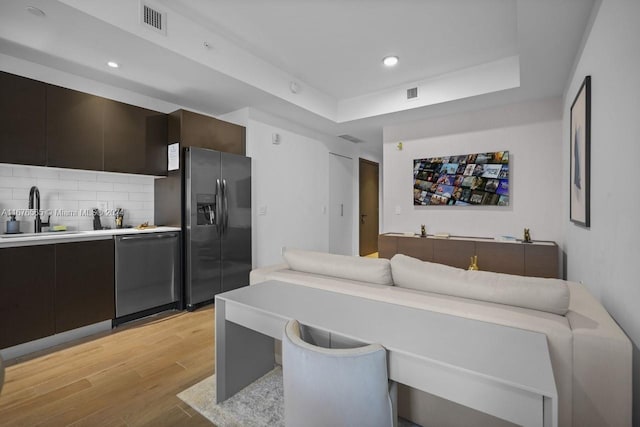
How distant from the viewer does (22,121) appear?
2506 millimetres

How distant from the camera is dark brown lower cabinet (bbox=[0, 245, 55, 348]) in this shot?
2.24 meters

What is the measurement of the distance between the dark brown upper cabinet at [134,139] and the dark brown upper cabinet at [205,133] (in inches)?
6.3

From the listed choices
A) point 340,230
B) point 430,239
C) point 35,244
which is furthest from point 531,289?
point 340,230

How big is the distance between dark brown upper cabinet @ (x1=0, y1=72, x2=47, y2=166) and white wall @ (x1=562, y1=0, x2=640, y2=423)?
402cm

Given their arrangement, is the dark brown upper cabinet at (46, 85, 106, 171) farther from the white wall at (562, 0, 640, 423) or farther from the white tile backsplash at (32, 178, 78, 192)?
the white wall at (562, 0, 640, 423)

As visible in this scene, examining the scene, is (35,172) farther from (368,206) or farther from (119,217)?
(368,206)

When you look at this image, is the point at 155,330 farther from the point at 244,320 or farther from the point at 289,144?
the point at 289,144

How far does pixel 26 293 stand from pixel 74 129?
1507 mm

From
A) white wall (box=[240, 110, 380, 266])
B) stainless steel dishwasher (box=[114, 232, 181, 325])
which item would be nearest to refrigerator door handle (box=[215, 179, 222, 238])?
stainless steel dishwasher (box=[114, 232, 181, 325])

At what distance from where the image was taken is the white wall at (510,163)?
3.61m

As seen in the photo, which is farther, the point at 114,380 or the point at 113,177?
the point at 113,177

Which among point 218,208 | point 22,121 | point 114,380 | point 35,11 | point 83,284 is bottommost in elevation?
point 114,380

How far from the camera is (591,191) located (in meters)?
1.97

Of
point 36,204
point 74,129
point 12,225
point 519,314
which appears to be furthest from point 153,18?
point 519,314
